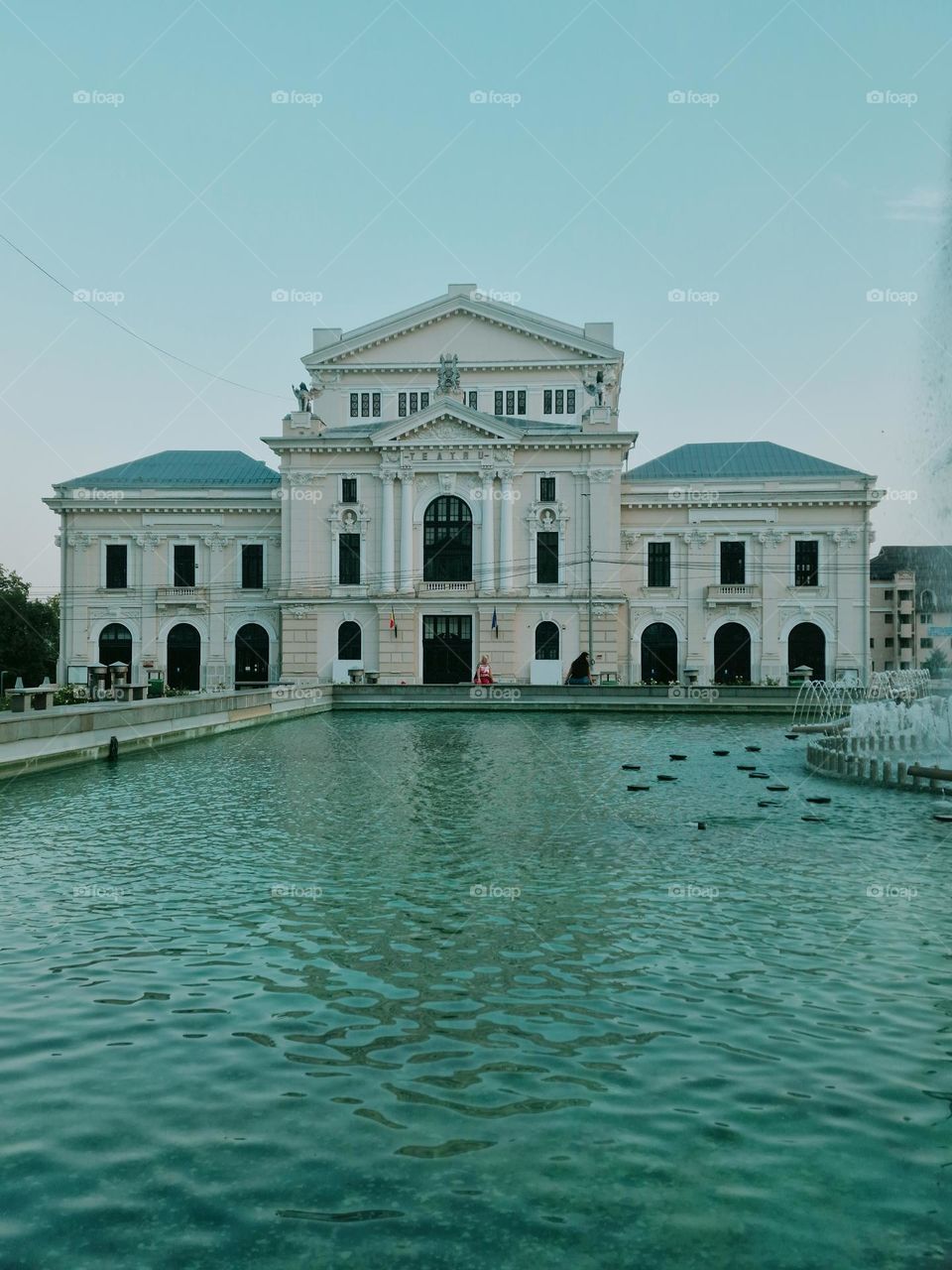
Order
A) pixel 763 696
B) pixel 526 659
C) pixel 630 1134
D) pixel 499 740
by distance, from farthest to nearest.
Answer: pixel 526 659
pixel 763 696
pixel 499 740
pixel 630 1134

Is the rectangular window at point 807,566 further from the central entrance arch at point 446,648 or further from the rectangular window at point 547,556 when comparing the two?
the central entrance arch at point 446,648

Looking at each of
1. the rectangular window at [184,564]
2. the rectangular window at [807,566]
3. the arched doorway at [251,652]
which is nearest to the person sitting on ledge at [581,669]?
the rectangular window at [807,566]

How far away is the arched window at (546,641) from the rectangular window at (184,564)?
18.4 m

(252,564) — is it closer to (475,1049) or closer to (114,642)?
(114,642)

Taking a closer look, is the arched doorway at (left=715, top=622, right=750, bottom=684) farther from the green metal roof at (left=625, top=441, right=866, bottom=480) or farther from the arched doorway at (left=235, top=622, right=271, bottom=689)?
Answer: the arched doorway at (left=235, top=622, right=271, bottom=689)

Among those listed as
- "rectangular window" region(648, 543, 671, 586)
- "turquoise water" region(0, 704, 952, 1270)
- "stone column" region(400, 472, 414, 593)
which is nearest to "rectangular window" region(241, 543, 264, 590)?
"stone column" region(400, 472, 414, 593)

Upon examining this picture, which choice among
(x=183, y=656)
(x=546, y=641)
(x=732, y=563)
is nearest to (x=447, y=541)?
(x=546, y=641)

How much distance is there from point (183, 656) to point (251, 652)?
3.55 m

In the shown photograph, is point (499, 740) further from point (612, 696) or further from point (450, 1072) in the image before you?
point (450, 1072)

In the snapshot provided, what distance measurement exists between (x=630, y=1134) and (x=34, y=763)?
16.4 m

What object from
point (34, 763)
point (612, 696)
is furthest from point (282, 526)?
point (34, 763)

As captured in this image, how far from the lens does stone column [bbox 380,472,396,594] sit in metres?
53.4

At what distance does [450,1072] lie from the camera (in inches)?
234

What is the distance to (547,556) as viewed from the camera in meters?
54.0
